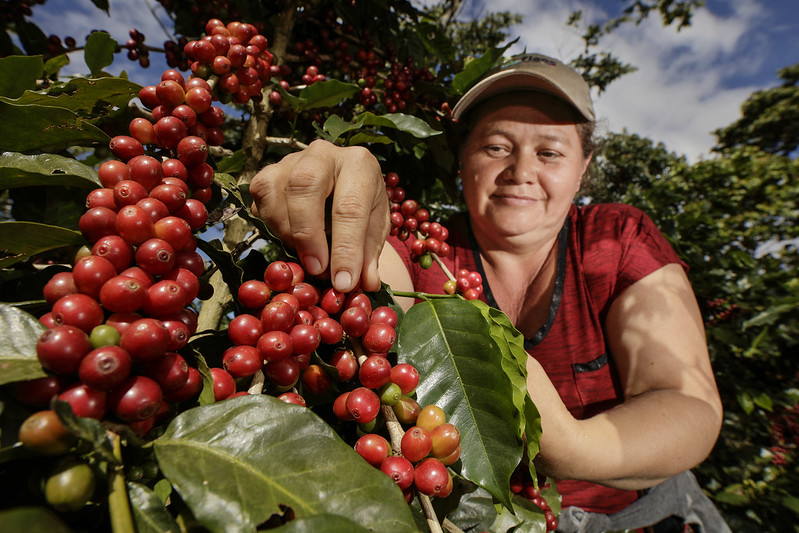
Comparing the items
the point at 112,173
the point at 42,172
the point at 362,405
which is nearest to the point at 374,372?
the point at 362,405

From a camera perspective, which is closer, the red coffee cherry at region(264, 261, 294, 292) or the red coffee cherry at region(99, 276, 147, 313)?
the red coffee cherry at region(99, 276, 147, 313)

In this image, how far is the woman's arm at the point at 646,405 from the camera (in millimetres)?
1383

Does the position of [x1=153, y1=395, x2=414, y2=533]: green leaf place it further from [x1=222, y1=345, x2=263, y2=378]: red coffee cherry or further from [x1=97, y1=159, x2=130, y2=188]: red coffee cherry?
[x1=97, y1=159, x2=130, y2=188]: red coffee cherry

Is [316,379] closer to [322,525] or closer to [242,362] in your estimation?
[242,362]

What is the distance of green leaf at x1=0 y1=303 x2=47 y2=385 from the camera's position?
47 cm

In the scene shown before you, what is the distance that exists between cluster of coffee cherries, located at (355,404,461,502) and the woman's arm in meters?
0.65

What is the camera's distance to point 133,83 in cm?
90

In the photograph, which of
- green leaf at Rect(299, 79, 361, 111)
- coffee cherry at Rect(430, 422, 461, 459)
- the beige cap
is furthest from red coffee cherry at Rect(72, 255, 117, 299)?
the beige cap

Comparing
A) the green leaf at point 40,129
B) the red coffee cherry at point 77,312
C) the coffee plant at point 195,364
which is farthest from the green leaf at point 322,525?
the green leaf at point 40,129

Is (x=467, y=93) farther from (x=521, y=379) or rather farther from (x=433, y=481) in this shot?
(x=433, y=481)

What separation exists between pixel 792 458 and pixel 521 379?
17.3 feet

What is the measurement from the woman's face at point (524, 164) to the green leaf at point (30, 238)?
6.53ft

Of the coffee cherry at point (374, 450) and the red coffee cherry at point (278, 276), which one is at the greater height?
the red coffee cherry at point (278, 276)

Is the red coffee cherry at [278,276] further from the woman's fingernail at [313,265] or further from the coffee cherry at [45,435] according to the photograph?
the coffee cherry at [45,435]
